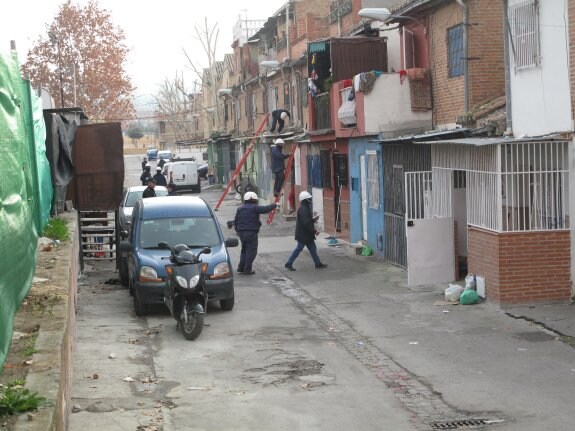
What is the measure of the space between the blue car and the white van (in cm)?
3530

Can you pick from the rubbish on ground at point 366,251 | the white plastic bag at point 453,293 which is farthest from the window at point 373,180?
the white plastic bag at point 453,293

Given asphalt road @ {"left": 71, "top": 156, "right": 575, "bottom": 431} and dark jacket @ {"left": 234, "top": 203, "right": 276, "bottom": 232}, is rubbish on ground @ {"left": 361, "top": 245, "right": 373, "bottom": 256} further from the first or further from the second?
asphalt road @ {"left": 71, "top": 156, "right": 575, "bottom": 431}

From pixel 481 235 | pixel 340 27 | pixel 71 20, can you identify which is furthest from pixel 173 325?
pixel 71 20

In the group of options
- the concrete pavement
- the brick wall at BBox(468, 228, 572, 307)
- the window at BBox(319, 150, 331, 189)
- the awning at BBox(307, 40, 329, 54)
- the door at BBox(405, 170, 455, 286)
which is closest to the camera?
the concrete pavement

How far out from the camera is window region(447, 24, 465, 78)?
Answer: 18422 mm

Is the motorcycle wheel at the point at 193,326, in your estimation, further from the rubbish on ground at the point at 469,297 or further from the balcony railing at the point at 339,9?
the balcony railing at the point at 339,9

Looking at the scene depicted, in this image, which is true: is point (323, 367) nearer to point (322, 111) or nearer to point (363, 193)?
point (363, 193)

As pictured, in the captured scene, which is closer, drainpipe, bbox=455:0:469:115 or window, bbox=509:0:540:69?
window, bbox=509:0:540:69

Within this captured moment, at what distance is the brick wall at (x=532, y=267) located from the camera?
14.1 meters

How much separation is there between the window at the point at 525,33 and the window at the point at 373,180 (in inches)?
278

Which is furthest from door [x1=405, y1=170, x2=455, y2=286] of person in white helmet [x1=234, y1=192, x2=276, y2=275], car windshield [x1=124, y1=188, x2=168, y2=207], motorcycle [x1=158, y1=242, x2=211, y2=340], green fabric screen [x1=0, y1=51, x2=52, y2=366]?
car windshield [x1=124, y1=188, x2=168, y2=207]

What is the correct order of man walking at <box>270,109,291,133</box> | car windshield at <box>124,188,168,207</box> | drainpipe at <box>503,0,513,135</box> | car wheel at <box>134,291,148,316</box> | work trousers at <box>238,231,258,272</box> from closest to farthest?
car wheel at <box>134,291,148,316</box> → drainpipe at <box>503,0,513,135</box> → work trousers at <box>238,231,258,272</box> → car windshield at <box>124,188,168,207</box> → man walking at <box>270,109,291,133</box>

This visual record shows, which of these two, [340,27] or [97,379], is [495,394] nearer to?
[97,379]

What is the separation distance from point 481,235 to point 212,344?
16.5 ft
